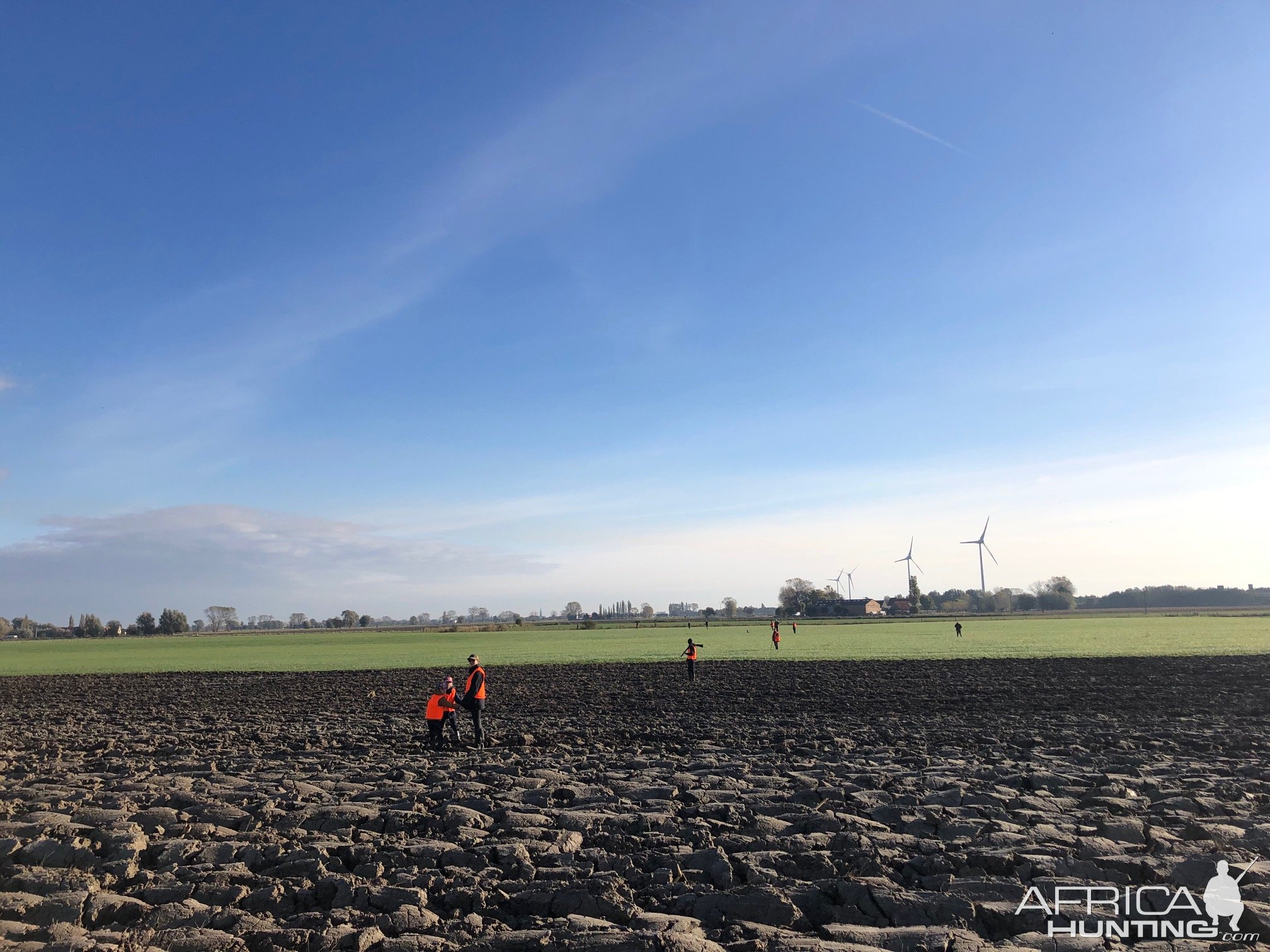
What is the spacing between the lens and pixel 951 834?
33.3ft

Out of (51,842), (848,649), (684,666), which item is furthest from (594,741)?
(848,649)

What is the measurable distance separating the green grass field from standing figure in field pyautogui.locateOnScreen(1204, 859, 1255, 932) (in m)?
39.3

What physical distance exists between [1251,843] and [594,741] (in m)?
12.5

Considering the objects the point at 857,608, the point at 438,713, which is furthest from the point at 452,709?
the point at 857,608

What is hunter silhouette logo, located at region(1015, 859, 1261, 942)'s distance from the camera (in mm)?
7711

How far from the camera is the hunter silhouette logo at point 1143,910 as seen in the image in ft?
25.3

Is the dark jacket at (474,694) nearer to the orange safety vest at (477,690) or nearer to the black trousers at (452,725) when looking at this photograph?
the orange safety vest at (477,690)

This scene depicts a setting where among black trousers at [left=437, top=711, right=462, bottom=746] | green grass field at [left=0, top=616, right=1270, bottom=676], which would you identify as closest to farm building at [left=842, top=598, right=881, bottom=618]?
green grass field at [left=0, top=616, right=1270, bottom=676]

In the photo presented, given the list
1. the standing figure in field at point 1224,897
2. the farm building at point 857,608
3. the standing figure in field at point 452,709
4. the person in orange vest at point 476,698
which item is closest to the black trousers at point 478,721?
the person in orange vest at point 476,698

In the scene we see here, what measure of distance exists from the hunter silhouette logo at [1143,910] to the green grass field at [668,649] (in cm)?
3973

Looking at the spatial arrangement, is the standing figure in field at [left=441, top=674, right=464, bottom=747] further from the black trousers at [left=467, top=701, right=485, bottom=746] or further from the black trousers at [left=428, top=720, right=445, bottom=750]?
the black trousers at [left=467, top=701, right=485, bottom=746]

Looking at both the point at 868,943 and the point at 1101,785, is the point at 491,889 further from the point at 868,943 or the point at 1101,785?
the point at 1101,785

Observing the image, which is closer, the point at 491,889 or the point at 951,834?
the point at 491,889

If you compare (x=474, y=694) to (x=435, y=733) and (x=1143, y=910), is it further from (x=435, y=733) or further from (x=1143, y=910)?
(x=1143, y=910)
